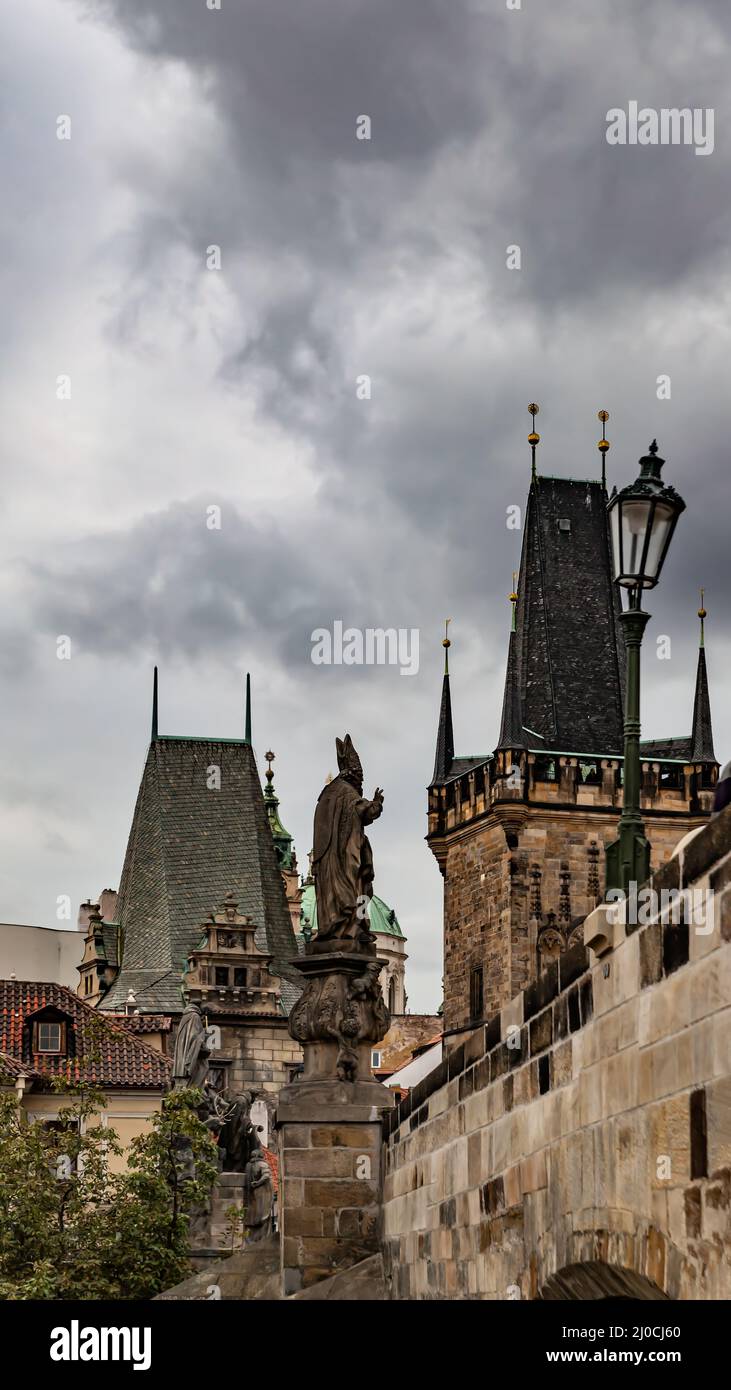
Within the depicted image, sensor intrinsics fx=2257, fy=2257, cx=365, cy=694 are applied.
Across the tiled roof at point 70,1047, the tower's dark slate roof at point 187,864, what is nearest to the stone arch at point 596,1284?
the tiled roof at point 70,1047

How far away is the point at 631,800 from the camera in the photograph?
380 inches

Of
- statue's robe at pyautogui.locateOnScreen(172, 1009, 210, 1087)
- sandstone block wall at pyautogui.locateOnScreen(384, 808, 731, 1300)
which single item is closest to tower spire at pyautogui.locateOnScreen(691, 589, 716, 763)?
statue's robe at pyautogui.locateOnScreen(172, 1009, 210, 1087)

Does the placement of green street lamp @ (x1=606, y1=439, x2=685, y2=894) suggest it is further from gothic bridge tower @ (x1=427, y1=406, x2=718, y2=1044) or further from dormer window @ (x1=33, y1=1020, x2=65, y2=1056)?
gothic bridge tower @ (x1=427, y1=406, x2=718, y2=1044)

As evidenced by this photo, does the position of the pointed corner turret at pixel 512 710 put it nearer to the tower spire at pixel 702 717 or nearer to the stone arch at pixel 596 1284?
the tower spire at pixel 702 717

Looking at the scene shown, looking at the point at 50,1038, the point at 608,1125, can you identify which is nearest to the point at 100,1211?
the point at 608,1125

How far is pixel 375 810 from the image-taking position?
692 inches

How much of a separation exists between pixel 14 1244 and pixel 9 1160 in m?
1.32

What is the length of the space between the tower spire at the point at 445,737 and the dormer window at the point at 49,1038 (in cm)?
2595

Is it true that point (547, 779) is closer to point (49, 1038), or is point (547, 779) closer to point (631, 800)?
point (49, 1038)

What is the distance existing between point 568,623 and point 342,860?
6161 centimetres

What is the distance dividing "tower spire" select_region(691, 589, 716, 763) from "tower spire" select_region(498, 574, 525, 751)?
19.5 feet

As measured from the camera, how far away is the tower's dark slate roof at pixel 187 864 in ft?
270
